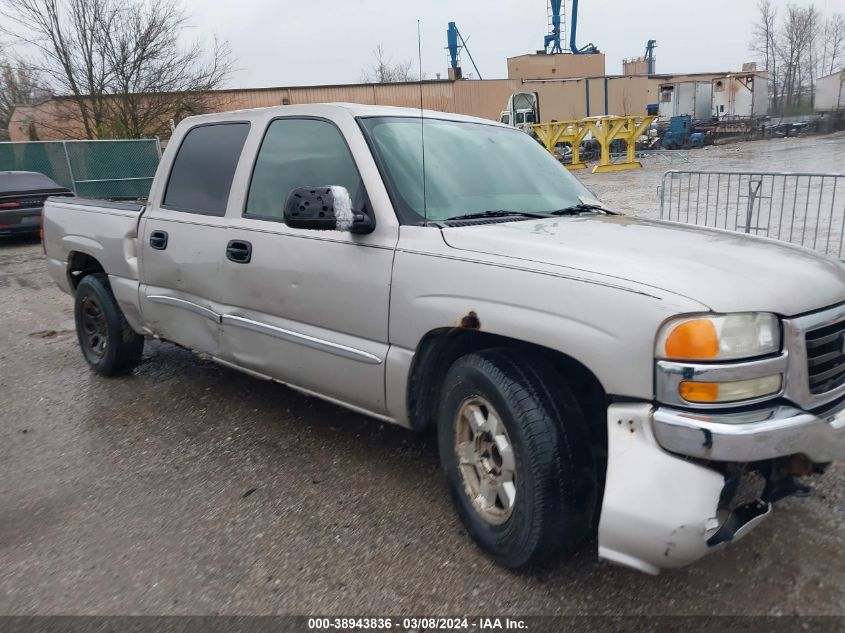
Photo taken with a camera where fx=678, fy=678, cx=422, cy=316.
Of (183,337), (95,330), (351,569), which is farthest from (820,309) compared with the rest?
(95,330)

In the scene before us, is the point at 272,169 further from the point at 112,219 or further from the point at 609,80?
the point at 609,80

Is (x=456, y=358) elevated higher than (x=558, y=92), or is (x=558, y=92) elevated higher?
(x=558, y=92)

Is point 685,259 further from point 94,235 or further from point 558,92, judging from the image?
point 558,92

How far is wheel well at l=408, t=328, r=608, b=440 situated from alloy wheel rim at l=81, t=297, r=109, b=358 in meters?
3.14

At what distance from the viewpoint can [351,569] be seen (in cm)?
275

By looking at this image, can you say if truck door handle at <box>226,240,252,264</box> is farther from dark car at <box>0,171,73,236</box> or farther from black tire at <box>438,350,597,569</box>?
dark car at <box>0,171,73,236</box>

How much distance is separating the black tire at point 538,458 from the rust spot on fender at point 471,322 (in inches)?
5.2

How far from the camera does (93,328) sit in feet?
17.6

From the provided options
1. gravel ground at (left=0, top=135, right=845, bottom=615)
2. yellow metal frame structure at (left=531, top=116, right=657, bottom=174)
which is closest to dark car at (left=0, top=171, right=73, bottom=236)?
gravel ground at (left=0, top=135, right=845, bottom=615)

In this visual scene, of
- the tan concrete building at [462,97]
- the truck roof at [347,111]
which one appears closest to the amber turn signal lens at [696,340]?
the truck roof at [347,111]

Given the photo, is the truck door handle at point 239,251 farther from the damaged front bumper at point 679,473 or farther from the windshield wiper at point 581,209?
the damaged front bumper at point 679,473

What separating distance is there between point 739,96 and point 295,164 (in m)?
48.9

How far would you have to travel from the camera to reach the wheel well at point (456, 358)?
263 cm

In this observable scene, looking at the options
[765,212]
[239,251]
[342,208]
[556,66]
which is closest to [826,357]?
[342,208]
